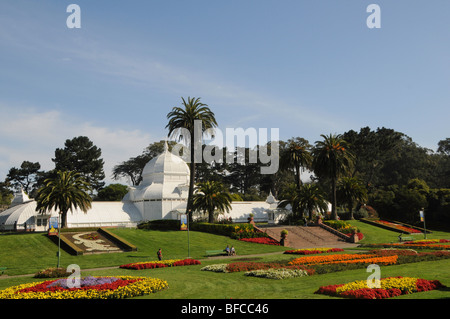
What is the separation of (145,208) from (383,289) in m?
51.7

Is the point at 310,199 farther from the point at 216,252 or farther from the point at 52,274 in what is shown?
the point at 52,274

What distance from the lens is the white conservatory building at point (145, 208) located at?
5584 centimetres

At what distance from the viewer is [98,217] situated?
194ft

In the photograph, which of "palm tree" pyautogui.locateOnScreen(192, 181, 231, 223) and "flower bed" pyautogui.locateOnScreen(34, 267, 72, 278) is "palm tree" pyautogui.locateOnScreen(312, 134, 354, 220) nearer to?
"palm tree" pyautogui.locateOnScreen(192, 181, 231, 223)

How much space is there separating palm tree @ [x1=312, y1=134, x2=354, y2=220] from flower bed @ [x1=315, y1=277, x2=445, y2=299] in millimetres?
44829

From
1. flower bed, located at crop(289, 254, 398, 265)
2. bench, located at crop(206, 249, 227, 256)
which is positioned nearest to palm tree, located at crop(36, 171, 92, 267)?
bench, located at crop(206, 249, 227, 256)

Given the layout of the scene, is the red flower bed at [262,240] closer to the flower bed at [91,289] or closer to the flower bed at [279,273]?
the flower bed at [279,273]

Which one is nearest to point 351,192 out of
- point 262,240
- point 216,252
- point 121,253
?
point 262,240

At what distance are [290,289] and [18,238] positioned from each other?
3431cm

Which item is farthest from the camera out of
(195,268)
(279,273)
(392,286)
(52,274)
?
(195,268)

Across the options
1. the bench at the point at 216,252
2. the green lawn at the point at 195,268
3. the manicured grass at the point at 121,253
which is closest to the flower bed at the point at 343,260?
the green lawn at the point at 195,268

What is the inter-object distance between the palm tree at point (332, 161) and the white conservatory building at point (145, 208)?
1034 cm

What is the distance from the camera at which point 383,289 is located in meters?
15.6
